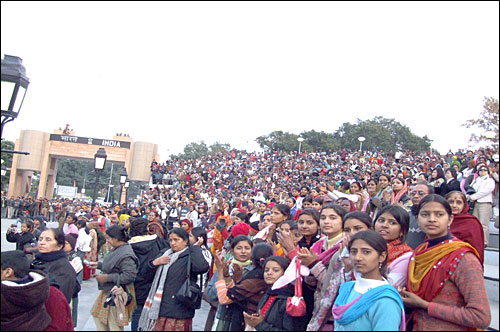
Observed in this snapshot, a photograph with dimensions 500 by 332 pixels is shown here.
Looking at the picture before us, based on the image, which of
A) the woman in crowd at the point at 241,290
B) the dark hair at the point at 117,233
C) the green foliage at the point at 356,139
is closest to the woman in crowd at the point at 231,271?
the woman in crowd at the point at 241,290

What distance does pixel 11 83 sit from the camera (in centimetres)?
388

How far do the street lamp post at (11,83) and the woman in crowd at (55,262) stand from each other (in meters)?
1.15

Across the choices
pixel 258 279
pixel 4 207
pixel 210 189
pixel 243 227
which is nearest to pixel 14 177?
pixel 4 207

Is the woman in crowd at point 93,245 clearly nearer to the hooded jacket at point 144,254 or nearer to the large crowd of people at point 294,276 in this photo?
the large crowd of people at point 294,276

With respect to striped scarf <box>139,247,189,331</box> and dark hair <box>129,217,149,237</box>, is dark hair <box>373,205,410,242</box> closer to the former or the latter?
striped scarf <box>139,247,189,331</box>

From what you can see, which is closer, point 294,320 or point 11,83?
point 294,320

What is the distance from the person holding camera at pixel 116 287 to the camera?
4.61 meters

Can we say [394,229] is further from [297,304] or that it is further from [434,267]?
[297,304]

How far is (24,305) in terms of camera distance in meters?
3.10

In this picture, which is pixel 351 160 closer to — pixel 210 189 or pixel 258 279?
pixel 210 189

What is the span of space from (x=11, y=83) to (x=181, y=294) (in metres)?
2.54

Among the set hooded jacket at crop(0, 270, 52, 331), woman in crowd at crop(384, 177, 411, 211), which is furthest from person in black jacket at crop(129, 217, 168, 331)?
woman in crowd at crop(384, 177, 411, 211)

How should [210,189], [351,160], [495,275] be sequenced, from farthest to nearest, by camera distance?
1. [351,160]
2. [210,189]
3. [495,275]

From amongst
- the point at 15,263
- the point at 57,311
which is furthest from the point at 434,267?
the point at 15,263
